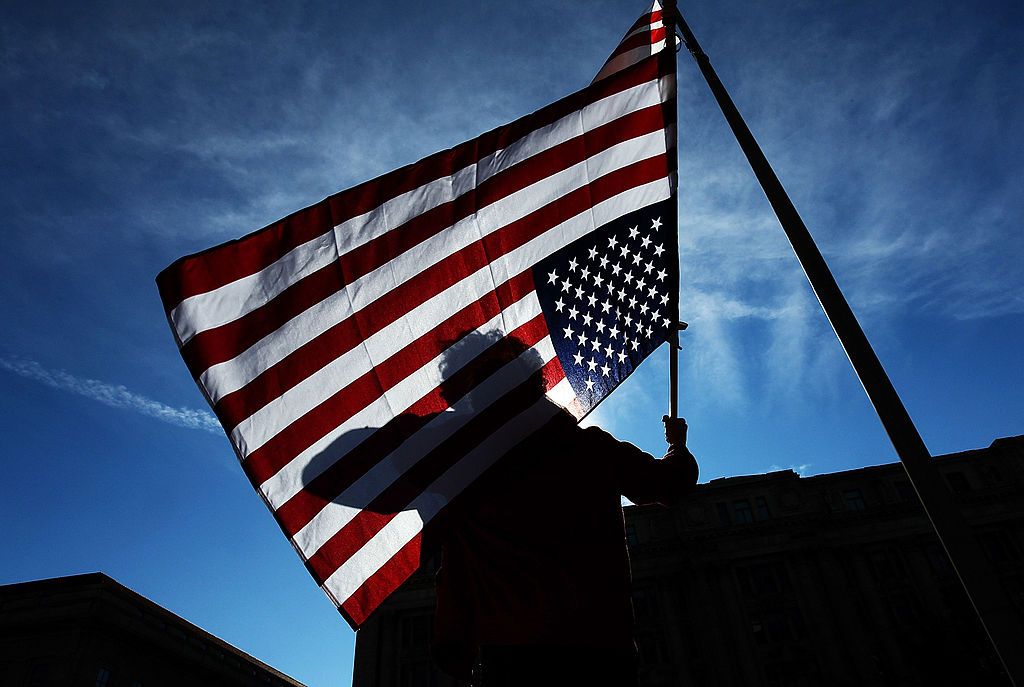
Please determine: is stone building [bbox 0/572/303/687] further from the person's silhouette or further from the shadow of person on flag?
the person's silhouette

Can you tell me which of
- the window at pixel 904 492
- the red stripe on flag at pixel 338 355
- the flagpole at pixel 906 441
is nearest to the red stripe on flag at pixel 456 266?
the red stripe on flag at pixel 338 355

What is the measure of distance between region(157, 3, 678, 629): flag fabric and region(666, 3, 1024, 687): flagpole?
1.04m

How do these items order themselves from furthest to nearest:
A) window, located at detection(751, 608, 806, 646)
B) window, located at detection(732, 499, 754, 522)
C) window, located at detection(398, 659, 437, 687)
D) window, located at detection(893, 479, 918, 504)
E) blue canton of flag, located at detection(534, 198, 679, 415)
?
window, located at detection(732, 499, 754, 522) < window, located at detection(893, 479, 918, 504) < window, located at detection(398, 659, 437, 687) < window, located at detection(751, 608, 806, 646) < blue canton of flag, located at detection(534, 198, 679, 415)

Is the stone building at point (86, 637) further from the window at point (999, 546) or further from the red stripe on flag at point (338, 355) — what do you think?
the window at point (999, 546)

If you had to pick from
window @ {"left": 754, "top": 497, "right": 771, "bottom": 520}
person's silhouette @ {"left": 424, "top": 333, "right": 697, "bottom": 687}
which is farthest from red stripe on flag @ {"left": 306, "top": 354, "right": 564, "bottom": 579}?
window @ {"left": 754, "top": 497, "right": 771, "bottom": 520}

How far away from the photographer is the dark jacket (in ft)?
7.77

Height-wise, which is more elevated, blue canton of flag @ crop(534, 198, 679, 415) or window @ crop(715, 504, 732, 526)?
window @ crop(715, 504, 732, 526)

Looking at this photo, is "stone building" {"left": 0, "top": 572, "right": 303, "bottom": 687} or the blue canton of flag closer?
the blue canton of flag

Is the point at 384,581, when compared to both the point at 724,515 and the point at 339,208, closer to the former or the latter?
the point at 339,208

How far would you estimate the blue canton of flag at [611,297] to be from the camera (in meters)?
4.26

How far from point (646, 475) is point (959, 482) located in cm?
4912

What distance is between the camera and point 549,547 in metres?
2.54

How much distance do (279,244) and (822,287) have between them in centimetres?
314

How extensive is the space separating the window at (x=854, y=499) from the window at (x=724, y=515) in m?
8.16
